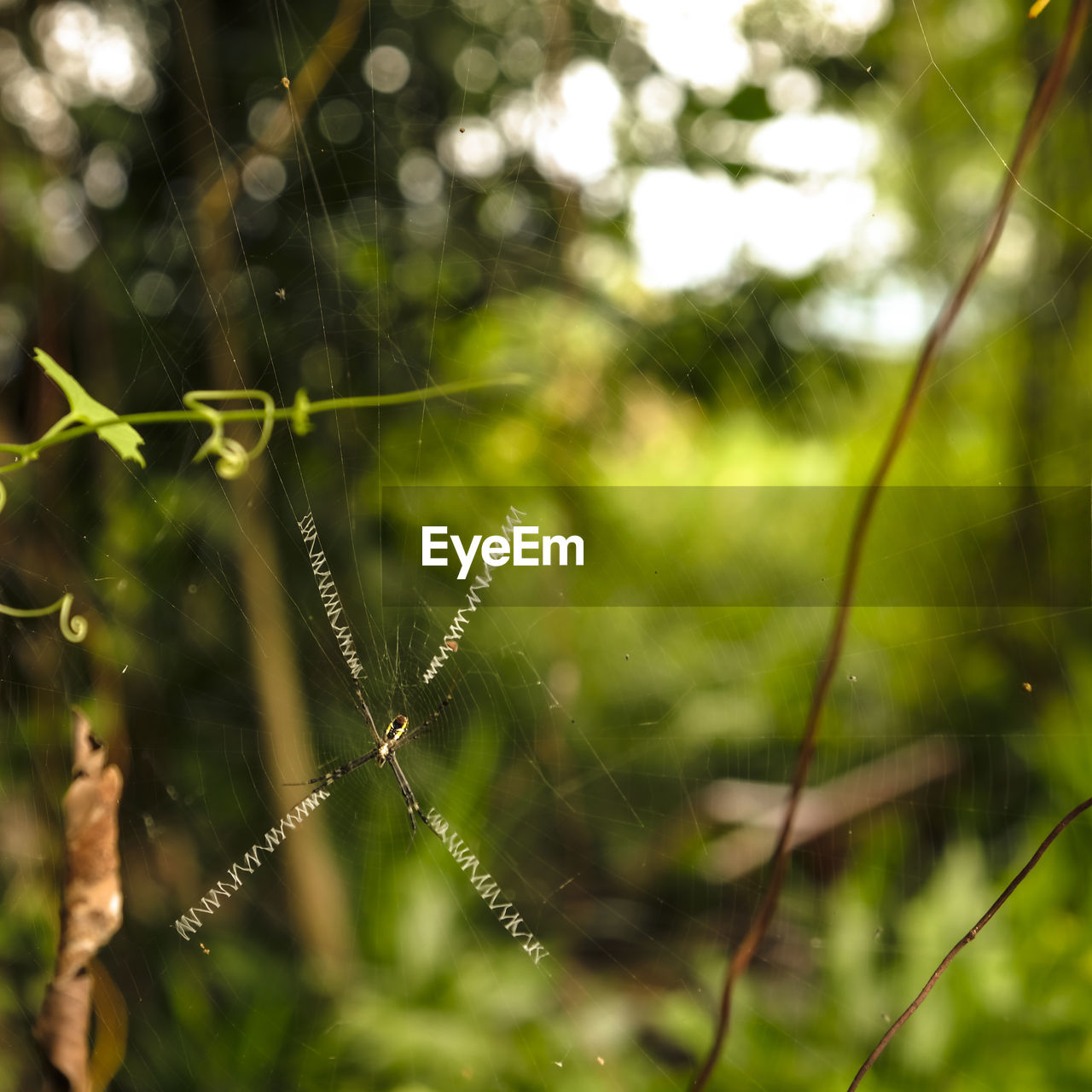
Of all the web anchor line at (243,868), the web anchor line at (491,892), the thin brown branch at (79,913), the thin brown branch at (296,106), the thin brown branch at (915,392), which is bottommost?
the web anchor line at (491,892)

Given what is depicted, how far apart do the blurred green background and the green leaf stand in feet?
0.83

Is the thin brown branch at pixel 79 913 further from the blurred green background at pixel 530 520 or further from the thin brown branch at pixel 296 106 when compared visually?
the thin brown branch at pixel 296 106

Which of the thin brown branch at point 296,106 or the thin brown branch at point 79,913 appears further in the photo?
the thin brown branch at point 296,106

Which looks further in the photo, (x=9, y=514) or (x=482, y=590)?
(x=482, y=590)

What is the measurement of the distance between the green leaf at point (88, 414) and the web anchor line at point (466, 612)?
1.18 ft

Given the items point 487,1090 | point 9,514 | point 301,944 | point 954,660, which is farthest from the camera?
point 954,660

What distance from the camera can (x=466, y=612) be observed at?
29.7 inches

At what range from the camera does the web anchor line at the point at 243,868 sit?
736 mm

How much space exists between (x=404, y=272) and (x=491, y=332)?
0.31ft

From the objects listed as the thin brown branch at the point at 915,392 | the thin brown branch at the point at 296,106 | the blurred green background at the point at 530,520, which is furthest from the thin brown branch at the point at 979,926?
the thin brown branch at the point at 296,106

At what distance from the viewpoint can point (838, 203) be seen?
0.67 metres

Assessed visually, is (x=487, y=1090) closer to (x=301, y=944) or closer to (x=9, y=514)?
(x=301, y=944)

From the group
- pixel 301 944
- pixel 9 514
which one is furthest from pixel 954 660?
pixel 9 514

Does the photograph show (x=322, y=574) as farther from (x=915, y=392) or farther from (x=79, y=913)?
(x=915, y=392)
